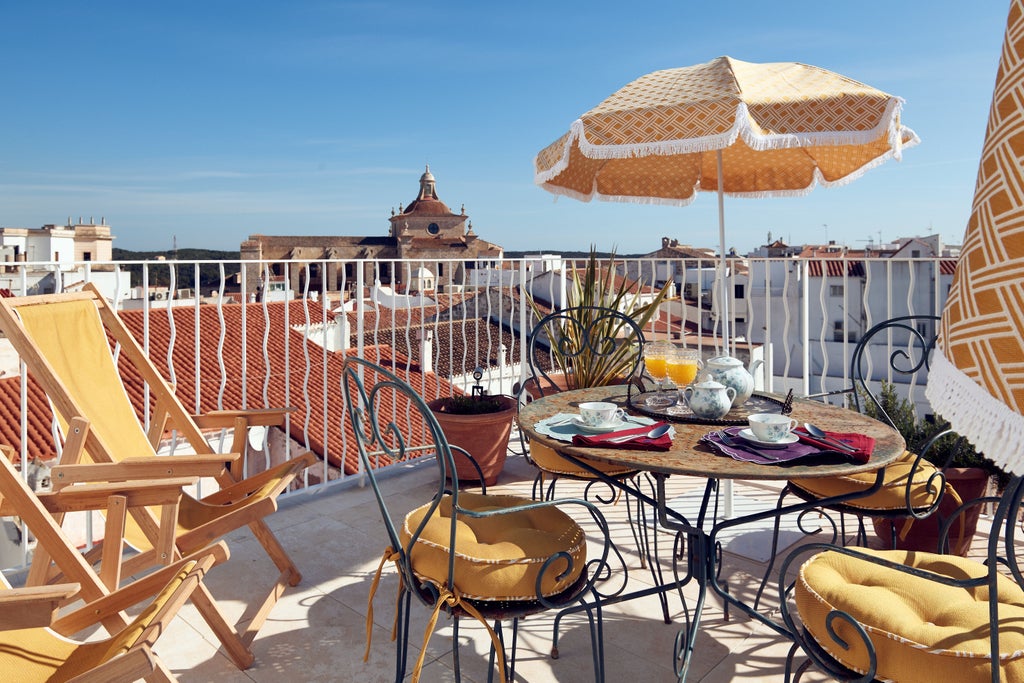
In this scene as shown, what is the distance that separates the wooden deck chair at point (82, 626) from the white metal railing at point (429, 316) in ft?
3.66

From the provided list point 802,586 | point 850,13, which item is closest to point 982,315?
point 802,586

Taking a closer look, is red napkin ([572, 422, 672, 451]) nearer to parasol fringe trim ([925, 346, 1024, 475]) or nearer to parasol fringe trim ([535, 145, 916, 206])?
parasol fringe trim ([925, 346, 1024, 475])

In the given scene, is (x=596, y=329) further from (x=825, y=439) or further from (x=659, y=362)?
(x=825, y=439)

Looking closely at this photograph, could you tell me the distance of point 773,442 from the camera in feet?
6.02

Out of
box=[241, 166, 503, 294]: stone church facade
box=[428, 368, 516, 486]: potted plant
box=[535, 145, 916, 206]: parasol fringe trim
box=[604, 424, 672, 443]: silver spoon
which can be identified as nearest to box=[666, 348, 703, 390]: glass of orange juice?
box=[604, 424, 672, 443]: silver spoon

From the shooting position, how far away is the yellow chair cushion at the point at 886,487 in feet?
7.32

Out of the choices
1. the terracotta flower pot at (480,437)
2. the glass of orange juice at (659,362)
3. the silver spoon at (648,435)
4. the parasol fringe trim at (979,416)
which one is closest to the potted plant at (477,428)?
the terracotta flower pot at (480,437)

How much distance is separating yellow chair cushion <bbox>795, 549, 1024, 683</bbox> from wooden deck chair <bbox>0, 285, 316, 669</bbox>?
1699 mm

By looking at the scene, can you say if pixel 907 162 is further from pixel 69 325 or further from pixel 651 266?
pixel 69 325

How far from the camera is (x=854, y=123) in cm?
249

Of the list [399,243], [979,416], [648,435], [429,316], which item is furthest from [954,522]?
[399,243]

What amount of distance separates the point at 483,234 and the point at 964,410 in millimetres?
61762

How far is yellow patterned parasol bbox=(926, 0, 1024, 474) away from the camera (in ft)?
1.94

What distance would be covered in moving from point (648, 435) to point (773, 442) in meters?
0.34
